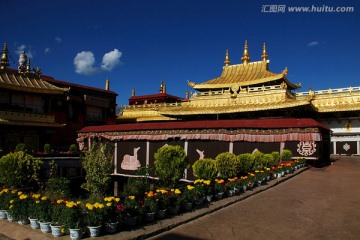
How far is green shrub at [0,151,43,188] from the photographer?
12.1m

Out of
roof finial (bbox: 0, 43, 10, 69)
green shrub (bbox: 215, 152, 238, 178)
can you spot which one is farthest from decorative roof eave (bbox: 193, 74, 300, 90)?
roof finial (bbox: 0, 43, 10, 69)

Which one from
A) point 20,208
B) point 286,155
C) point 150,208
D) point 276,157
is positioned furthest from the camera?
point 286,155

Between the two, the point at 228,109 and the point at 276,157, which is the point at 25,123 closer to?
the point at 228,109

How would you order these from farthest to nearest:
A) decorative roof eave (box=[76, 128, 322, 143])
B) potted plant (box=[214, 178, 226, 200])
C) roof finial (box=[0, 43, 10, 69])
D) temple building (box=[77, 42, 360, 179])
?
roof finial (box=[0, 43, 10, 69]) → temple building (box=[77, 42, 360, 179]) → decorative roof eave (box=[76, 128, 322, 143]) → potted plant (box=[214, 178, 226, 200])

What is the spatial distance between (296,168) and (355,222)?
9.03 m

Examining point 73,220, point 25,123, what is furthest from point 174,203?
point 25,123

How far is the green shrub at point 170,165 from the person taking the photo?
1172 cm

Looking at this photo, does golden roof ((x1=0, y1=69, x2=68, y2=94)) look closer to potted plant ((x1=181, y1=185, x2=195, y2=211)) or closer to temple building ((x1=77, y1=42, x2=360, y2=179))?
temple building ((x1=77, y1=42, x2=360, y2=179))

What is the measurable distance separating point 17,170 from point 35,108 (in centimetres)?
1760

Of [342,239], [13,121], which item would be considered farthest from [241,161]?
[13,121]

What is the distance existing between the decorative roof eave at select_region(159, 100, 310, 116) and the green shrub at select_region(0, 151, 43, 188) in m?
18.5

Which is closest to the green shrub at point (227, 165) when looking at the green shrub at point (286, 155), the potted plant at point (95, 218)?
the green shrub at point (286, 155)

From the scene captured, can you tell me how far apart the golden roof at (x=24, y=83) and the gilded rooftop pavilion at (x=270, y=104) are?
11954 mm

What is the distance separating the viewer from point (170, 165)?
1178cm
